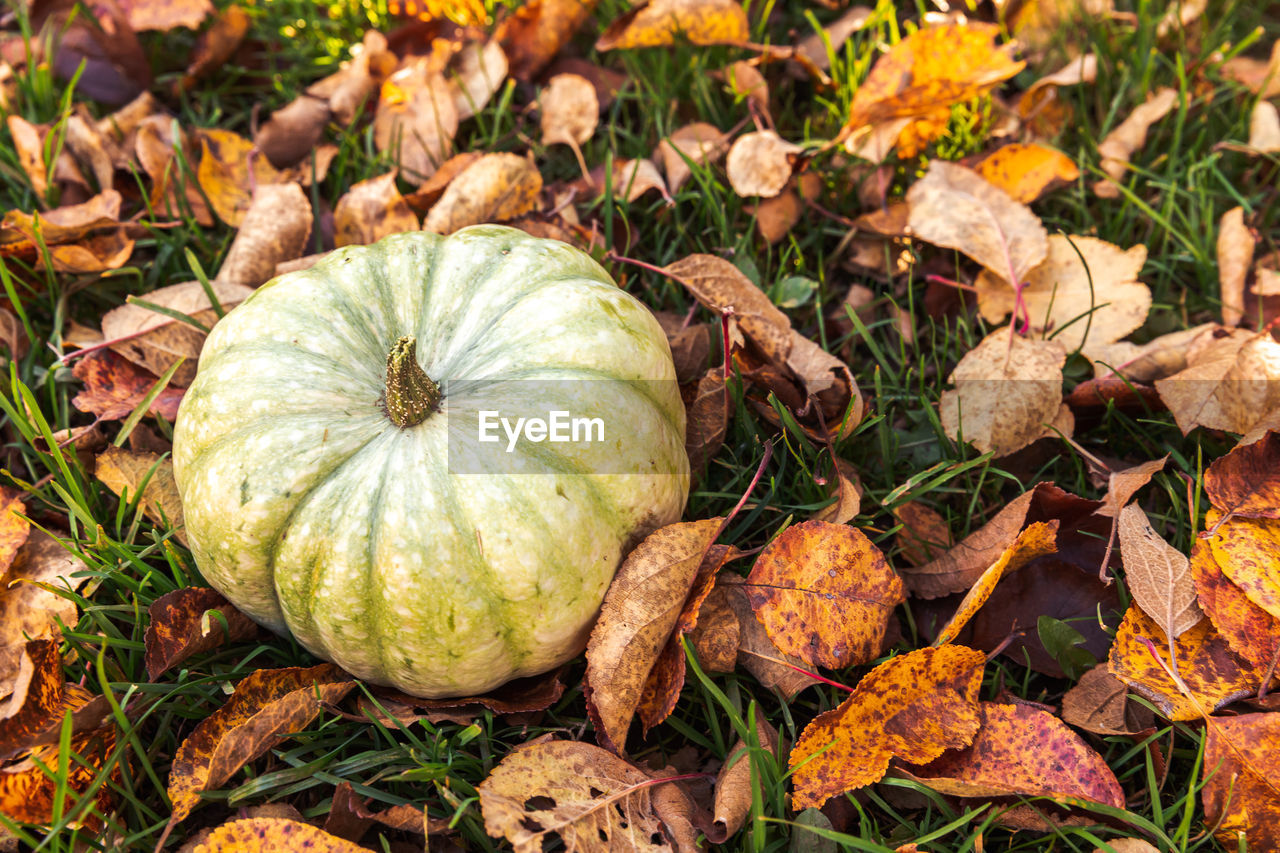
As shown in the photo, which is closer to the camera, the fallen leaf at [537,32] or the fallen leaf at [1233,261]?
the fallen leaf at [1233,261]

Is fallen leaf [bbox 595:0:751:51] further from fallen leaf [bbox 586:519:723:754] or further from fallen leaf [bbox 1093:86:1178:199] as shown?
fallen leaf [bbox 586:519:723:754]

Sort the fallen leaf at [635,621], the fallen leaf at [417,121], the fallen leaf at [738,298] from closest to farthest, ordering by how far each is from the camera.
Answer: the fallen leaf at [635,621] < the fallen leaf at [738,298] < the fallen leaf at [417,121]

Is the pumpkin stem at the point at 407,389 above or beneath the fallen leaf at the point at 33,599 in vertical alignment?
above

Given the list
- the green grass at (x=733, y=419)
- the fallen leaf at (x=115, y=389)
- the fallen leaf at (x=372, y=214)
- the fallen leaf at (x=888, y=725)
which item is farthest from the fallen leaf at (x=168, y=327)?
the fallen leaf at (x=888, y=725)

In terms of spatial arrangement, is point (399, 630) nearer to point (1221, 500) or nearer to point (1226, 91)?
point (1221, 500)

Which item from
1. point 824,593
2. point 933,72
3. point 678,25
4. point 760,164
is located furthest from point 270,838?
point 933,72

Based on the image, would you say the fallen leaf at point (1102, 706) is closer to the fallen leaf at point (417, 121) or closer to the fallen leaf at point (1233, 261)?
the fallen leaf at point (1233, 261)

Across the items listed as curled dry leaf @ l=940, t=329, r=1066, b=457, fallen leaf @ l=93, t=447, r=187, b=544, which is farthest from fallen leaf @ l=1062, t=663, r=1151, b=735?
fallen leaf @ l=93, t=447, r=187, b=544

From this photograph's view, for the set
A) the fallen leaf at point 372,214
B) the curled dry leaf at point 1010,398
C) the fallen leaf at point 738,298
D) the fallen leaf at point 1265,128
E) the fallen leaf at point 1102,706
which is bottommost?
the fallen leaf at point 1102,706
